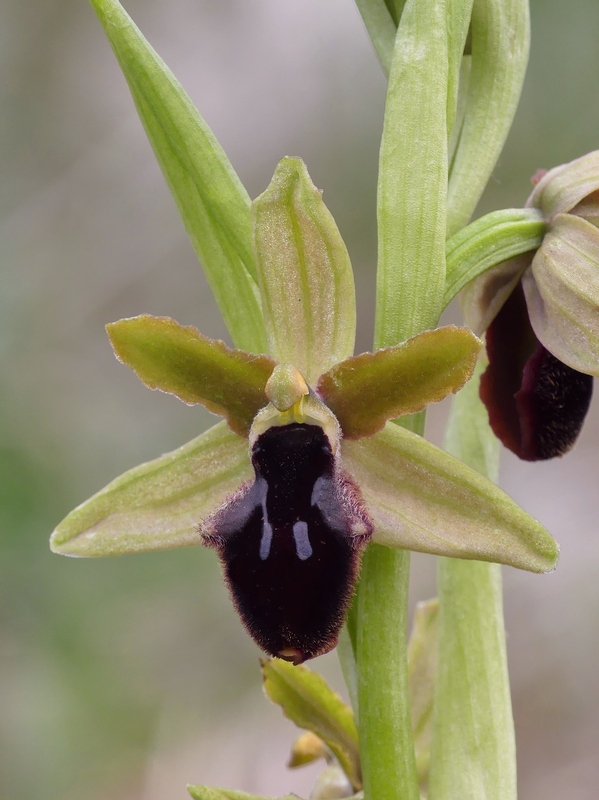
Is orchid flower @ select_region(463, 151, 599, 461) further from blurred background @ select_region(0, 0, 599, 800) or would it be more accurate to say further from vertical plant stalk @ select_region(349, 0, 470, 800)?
blurred background @ select_region(0, 0, 599, 800)

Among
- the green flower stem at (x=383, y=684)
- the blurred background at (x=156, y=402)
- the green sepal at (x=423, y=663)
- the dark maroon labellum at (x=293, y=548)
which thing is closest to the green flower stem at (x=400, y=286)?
the green flower stem at (x=383, y=684)

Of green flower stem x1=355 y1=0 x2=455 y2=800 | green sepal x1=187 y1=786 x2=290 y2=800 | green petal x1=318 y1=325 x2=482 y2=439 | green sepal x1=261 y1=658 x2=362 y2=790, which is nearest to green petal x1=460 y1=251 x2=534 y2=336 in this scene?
green flower stem x1=355 y1=0 x2=455 y2=800

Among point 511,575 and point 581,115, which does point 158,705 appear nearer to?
point 511,575

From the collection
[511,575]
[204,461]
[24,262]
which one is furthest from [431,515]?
[24,262]

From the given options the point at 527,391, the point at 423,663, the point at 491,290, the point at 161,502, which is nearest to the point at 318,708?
the point at 423,663

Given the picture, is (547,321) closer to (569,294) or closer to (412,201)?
(569,294)
